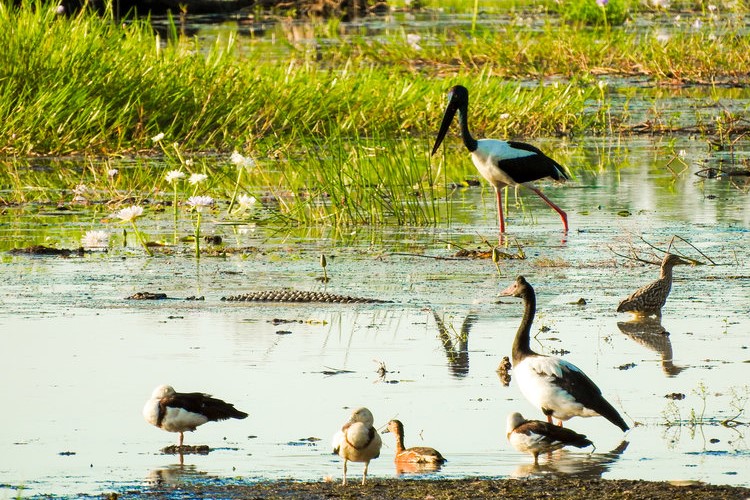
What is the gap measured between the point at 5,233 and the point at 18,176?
3137 millimetres

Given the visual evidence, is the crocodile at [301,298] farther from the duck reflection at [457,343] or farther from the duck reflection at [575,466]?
the duck reflection at [575,466]

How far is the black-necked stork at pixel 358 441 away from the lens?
5910mm

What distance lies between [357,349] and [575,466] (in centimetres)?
229

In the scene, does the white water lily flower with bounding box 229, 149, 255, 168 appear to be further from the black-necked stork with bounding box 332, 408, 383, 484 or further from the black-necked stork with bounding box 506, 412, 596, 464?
the black-necked stork with bounding box 332, 408, 383, 484

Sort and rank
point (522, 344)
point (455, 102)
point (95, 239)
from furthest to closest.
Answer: point (455, 102)
point (95, 239)
point (522, 344)

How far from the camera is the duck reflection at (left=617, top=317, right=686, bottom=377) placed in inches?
309

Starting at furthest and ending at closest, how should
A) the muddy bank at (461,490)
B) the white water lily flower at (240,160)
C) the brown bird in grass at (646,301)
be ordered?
the white water lily flower at (240,160) → the brown bird in grass at (646,301) → the muddy bank at (461,490)

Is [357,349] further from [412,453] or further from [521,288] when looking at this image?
[412,453]

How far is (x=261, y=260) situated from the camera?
37.8 feet

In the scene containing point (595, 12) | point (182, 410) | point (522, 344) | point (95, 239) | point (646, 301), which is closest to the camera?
point (182, 410)

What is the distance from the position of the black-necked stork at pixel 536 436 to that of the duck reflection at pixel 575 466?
6 centimetres

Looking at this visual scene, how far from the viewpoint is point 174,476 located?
6.09 metres

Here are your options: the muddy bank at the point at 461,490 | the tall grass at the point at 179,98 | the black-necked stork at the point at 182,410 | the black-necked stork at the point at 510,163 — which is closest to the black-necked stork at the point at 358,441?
the muddy bank at the point at 461,490

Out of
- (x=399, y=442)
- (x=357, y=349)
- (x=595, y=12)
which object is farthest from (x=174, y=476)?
(x=595, y=12)
